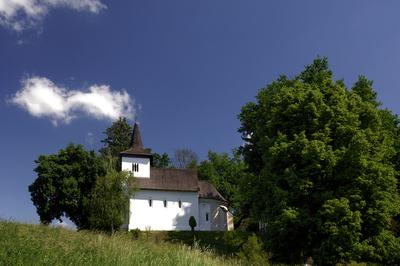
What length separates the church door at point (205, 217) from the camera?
5550 centimetres

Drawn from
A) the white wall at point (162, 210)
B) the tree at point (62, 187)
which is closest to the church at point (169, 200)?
the white wall at point (162, 210)

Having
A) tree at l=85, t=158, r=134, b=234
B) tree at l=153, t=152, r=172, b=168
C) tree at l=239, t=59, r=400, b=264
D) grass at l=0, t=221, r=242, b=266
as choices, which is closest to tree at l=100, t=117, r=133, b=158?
tree at l=153, t=152, r=172, b=168

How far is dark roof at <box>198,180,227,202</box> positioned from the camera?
56188 mm

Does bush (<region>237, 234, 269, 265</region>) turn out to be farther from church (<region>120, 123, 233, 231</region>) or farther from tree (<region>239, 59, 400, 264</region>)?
church (<region>120, 123, 233, 231</region>)

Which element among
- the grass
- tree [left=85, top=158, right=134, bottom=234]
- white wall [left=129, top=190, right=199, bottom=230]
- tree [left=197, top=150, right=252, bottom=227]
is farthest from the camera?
tree [left=197, top=150, right=252, bottom=227]

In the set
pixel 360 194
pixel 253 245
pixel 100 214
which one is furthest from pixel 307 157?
pixel 100 214

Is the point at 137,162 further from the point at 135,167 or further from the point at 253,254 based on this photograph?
the point at 253,254

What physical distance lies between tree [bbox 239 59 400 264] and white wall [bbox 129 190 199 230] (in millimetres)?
26299

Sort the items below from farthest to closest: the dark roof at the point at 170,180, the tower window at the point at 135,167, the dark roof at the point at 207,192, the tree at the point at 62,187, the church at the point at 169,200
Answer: the dark roof at the point at 207,192
the tower window at the point at 135,167
the dark roof at the point at 170,180
the church at the point at 169,200
the tree at the point at 62,187

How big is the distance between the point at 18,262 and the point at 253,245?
38.8 feet

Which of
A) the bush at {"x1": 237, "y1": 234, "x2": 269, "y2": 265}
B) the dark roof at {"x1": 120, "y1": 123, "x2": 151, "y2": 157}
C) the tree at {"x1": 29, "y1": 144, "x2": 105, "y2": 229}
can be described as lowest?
the bush at {"x1": 237, "y1": 234, "x2": 269, "y2": 265}

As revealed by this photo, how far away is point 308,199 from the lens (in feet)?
85.5

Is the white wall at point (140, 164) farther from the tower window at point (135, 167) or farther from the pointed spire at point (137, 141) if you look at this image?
the pointed spire at point (137, 141)

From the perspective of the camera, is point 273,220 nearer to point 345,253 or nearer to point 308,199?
point 308,199
